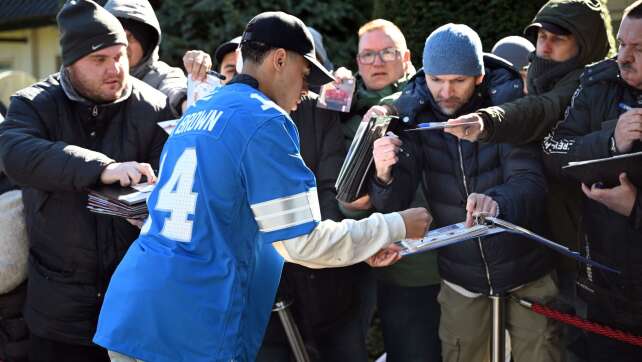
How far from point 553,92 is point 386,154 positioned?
35.8 inches

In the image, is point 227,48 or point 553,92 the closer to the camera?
point 553,92

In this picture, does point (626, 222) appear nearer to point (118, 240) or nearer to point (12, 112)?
point (118, 240)

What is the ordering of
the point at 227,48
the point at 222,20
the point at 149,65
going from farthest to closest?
the point at 222,20, the point at 149,65, the point at 227,48

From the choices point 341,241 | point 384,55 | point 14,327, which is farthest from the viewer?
point 384,55

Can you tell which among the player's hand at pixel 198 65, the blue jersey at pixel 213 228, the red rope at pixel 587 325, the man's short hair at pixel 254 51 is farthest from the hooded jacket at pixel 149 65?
the red rope at pixel 587 325

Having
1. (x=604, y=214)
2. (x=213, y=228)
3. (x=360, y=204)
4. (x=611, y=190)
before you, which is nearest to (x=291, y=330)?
(x=360, y=204)

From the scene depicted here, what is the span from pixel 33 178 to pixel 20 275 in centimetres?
70

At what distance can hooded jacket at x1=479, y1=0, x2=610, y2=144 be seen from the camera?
13.1 feet

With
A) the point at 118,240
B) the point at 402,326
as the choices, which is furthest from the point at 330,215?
the point at 118,240

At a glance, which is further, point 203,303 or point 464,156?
point 464,156

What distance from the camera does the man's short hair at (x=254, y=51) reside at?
3.36 metres

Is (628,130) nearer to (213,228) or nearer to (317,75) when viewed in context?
(317,75)

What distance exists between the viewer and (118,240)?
4.31m

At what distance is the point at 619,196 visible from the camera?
145 inches
